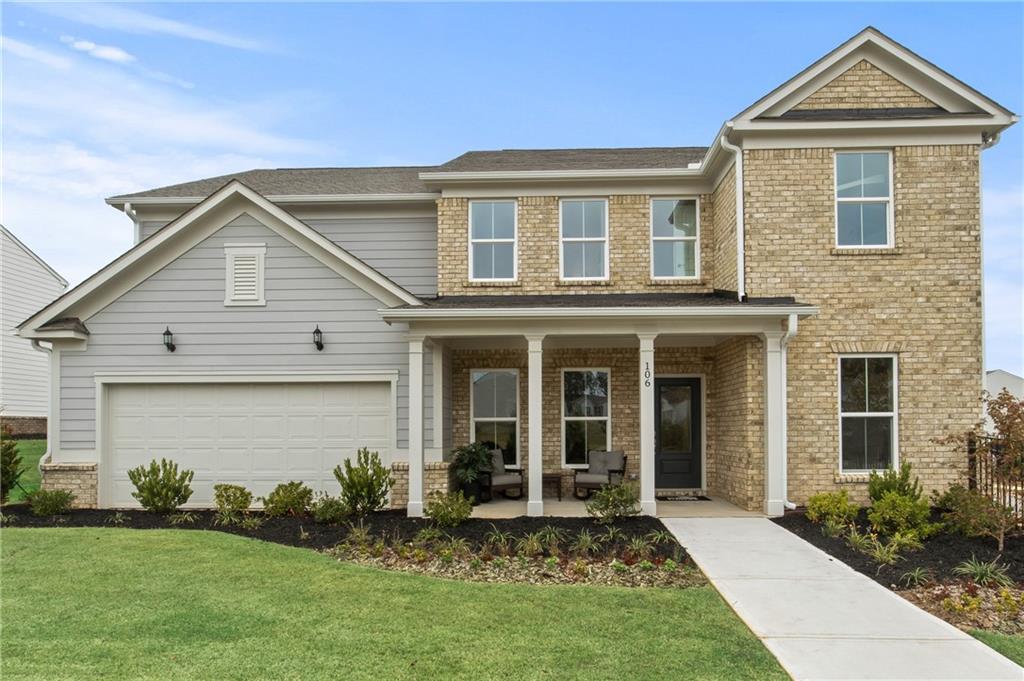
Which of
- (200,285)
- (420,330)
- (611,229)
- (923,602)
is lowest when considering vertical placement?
(923,602)

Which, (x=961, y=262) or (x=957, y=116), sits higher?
(x=957, y=116)

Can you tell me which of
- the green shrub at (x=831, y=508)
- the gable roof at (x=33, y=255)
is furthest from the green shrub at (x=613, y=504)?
the gable roof at (x=33, y=255)

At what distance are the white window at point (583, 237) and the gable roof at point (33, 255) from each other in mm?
20289

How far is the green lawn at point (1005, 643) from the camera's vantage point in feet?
18.6

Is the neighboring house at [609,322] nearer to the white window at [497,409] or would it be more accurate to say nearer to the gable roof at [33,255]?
the white window at [497,409]

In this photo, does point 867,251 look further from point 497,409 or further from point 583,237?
point 497,409

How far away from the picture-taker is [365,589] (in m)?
7.18

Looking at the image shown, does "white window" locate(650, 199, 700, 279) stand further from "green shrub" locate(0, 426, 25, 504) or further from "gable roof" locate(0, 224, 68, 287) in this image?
"gable roof" locate(0, 224, 68, 287)

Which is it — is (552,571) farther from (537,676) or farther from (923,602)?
(923,602)

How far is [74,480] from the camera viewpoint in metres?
12.3

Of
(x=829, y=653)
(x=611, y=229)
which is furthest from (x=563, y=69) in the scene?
(x=829, y=653)

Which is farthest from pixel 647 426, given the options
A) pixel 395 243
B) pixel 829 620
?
pixel 395 243

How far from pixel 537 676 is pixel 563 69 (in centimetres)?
1447

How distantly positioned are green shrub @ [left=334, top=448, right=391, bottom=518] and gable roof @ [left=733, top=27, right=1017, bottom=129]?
309 inches
